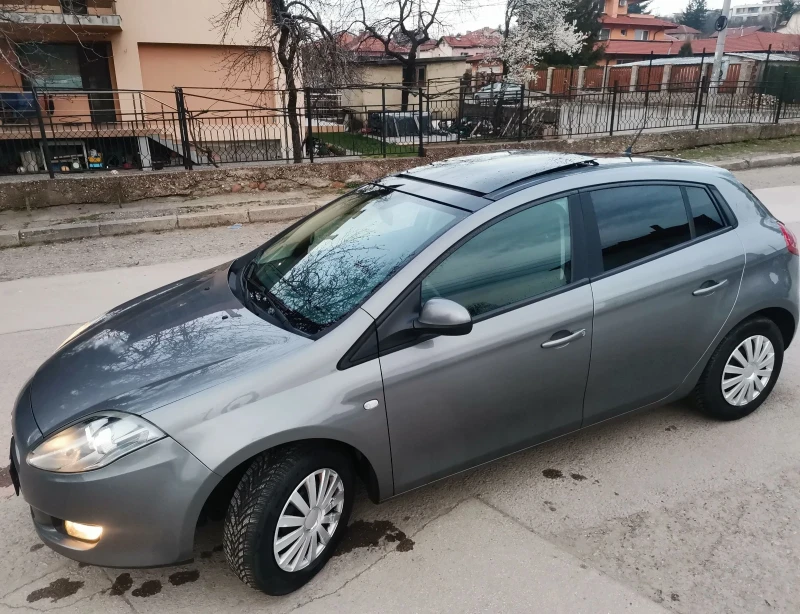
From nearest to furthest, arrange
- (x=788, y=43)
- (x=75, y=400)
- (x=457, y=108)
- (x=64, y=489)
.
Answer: (x=64, y=489), (x=75, y=400), (x=457, y=108), (x=788, y=43)

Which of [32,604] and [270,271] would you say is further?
[270,271]

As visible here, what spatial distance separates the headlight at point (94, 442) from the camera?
2.26 m

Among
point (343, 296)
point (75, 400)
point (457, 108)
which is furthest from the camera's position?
point (457, 108)

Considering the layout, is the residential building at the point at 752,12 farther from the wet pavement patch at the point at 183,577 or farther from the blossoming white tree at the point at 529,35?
the wet pavement patch at the point at 183,577

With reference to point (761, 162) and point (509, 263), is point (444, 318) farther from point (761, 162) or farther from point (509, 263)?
point (761, 162)

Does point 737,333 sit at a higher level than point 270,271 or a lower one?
lower

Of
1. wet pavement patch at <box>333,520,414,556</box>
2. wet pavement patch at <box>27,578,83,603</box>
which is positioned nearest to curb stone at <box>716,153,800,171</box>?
wet pavement patch at <box>333,520,414,556</box>

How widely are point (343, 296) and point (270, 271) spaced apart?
27.8 inches

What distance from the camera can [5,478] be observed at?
332 centimetres

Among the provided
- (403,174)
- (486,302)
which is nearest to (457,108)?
(403,174)

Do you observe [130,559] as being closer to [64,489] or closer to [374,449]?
[64,489]

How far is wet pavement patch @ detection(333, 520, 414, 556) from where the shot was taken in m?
2.84

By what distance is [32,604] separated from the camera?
2525 millimetres

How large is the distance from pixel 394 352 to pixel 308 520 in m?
0.77
